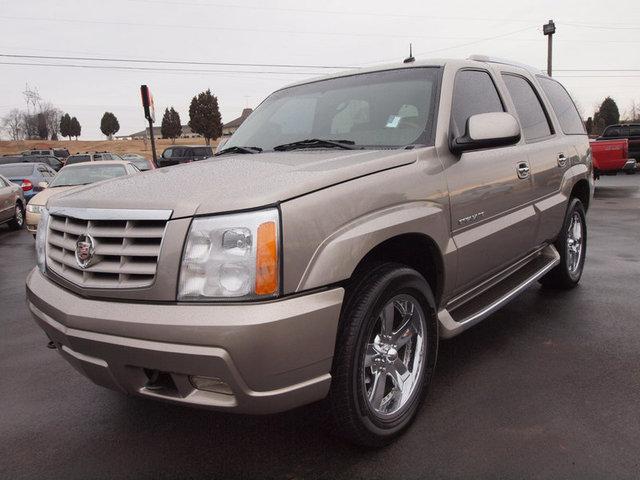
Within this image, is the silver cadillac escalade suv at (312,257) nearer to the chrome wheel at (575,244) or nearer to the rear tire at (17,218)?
the chrome wheel at (575,244)

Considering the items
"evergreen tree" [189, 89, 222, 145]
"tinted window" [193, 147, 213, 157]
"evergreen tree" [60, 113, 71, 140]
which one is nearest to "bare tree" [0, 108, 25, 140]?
"evergreen tree" [60, 113, 71, 140]

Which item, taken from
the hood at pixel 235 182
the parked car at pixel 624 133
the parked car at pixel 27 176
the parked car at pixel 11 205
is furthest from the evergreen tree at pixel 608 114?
the hood at pixel 235 182

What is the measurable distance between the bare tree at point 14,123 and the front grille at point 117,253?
404 ft

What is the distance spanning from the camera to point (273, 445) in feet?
8.66

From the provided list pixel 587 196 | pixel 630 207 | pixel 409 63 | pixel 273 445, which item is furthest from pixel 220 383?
pixel 630 207

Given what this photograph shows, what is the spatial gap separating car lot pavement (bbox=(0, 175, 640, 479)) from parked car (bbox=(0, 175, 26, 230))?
883 centimetres

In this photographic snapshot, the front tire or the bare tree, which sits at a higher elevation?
the bare tree

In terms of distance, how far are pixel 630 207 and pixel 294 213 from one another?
1147cm

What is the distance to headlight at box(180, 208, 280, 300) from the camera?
2.03 metres

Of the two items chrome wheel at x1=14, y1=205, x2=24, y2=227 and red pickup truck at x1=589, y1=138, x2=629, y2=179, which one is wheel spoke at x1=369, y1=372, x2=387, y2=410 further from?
red pickup truck at x1=589, y1=138, x2=629, y2=179

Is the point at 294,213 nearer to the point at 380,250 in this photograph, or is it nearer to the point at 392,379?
the point at 380,250

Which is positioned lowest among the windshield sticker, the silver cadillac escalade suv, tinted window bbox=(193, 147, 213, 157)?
the silver cadillac escalade suv

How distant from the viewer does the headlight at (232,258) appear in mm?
2033

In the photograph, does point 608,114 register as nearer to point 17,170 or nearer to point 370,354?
point 17,170
